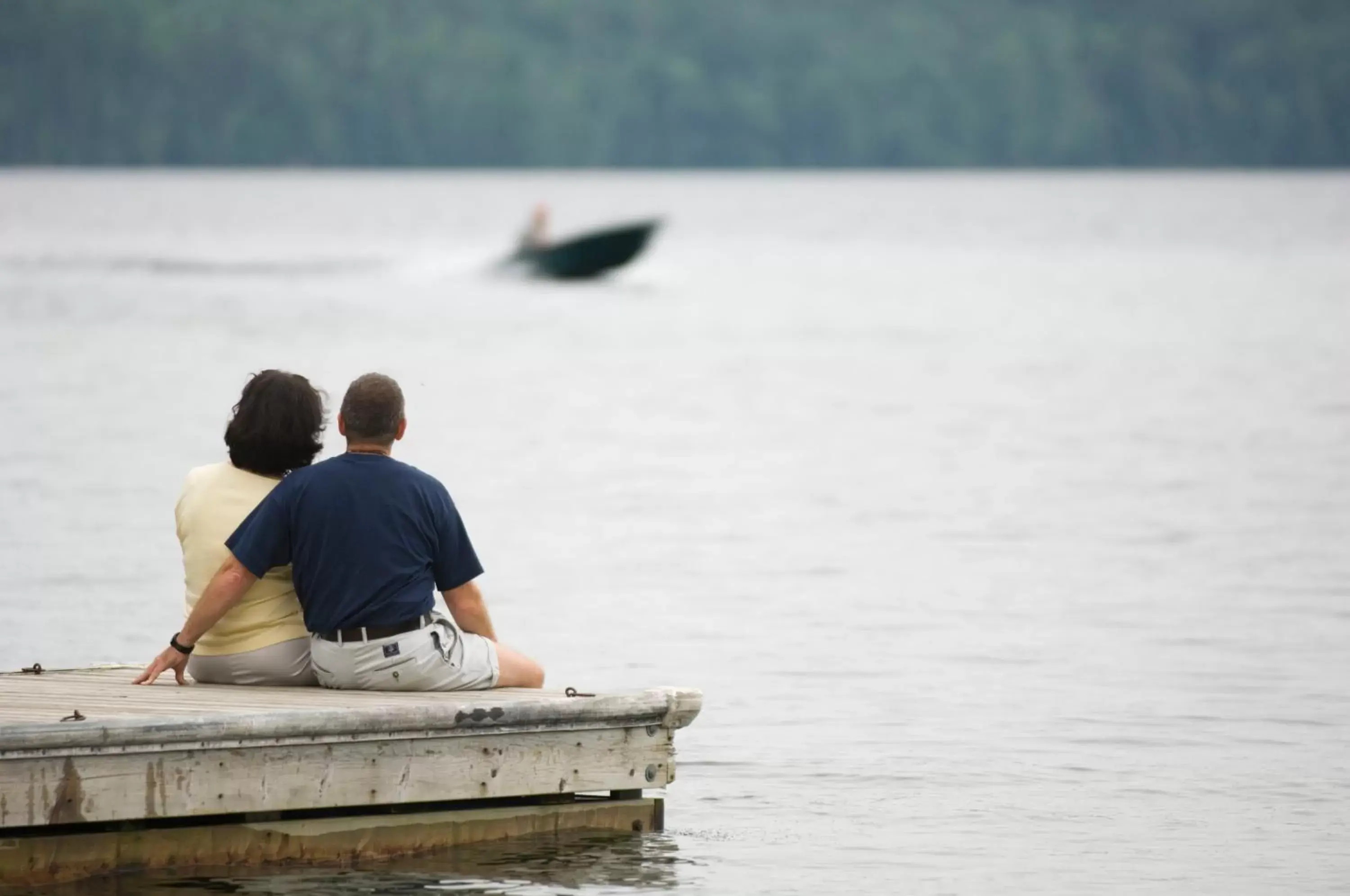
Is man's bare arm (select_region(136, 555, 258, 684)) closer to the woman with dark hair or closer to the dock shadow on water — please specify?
the woman with dark hair

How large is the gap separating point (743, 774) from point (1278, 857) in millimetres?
2268

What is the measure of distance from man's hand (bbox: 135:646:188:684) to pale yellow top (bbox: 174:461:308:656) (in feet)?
0.36

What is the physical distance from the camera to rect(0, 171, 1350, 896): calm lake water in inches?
357

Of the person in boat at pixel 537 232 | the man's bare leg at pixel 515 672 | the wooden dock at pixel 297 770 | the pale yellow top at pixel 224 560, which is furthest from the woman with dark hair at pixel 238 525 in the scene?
the person in boat at pixel 537 232

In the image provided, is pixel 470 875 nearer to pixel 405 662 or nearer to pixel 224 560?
pixel 405 662

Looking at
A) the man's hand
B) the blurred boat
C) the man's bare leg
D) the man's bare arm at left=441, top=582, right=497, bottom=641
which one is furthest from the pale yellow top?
the blurred boat

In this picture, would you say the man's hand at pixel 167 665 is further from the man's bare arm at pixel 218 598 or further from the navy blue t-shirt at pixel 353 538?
the navy blue t-shirt at pixel 353 538

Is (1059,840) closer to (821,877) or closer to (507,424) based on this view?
(821,877)

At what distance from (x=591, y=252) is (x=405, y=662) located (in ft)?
141

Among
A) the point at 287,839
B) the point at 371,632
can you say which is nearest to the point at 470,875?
the point at 287,839

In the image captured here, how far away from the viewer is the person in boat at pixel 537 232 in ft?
167

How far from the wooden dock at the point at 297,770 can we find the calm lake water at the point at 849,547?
13 cm

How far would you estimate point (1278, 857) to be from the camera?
878 cm

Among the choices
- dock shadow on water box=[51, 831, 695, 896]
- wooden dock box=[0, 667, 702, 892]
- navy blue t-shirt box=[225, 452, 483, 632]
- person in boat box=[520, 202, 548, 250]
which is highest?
person in boat box=[520, 202, 548, 250]
